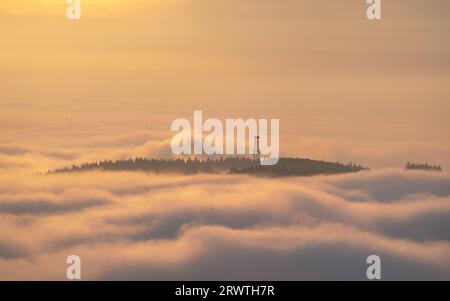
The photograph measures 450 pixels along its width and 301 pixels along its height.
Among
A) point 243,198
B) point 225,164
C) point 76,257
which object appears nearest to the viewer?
point 76,257

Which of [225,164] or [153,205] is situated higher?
[225,164]

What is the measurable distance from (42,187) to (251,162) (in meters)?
39.3

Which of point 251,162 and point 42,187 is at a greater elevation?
point 251,162

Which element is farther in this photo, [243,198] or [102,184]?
[102,184]

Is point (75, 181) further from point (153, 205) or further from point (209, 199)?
point (209, 199)

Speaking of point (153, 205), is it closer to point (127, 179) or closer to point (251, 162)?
point (127, 179)

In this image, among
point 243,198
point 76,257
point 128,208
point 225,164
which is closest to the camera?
point 76,257

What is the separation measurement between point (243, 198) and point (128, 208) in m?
20.7

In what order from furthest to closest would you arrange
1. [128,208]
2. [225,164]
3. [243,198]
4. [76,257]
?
1. [225,164]
2. [243,198]
3. [128,208]
4. [76,257]
